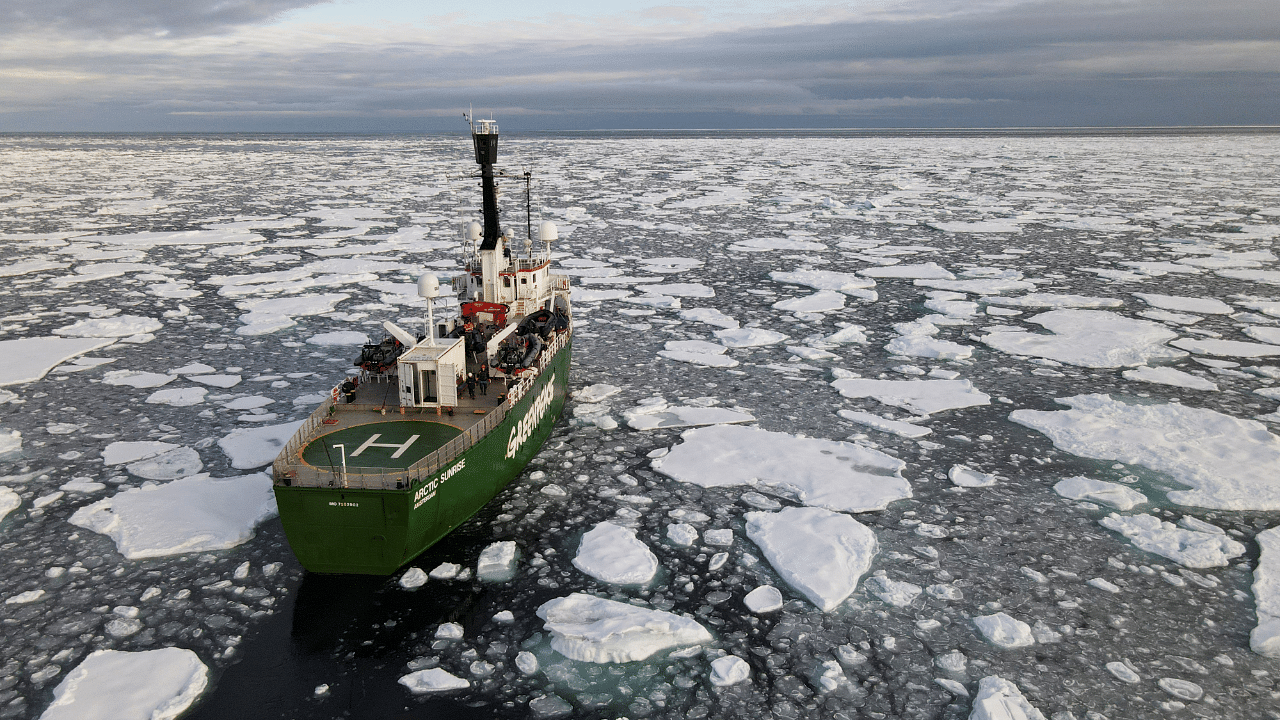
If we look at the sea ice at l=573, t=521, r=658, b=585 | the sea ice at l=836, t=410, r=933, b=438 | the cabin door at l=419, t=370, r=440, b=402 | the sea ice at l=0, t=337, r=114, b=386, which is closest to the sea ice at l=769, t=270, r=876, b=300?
the sea ice at l=836, t=410, r=933, b=438

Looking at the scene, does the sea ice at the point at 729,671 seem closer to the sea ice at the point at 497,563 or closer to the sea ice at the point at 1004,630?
the sea ice at the point at 1004,630

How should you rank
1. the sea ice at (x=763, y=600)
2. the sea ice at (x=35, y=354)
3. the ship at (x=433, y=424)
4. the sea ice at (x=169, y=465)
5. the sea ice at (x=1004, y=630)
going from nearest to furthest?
the sea ice at (x=1004, y=630) → the sea ice at (x=763, y=600) → the ship at (x=433, y=424) → the sea ice at (x=169, y=465) → the sea ice at (x=35, y=354)

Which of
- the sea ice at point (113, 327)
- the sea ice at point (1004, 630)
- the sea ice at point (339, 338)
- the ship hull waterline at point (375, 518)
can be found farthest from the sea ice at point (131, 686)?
the sea ice at point (113, 327)

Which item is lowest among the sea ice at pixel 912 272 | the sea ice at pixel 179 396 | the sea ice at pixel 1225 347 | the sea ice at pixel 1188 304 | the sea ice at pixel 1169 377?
the sea ice at pixel 179 396

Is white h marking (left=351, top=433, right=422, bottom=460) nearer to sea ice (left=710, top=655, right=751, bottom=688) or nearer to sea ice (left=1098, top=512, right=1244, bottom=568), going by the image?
sea ice (left=710, top=655, right=751, bottom=688)

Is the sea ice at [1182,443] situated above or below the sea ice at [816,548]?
above

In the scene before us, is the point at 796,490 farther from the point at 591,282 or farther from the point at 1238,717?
the point at 591,282

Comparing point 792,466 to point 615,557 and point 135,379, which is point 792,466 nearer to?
point 615,557

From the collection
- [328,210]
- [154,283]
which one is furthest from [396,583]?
[328,210]
